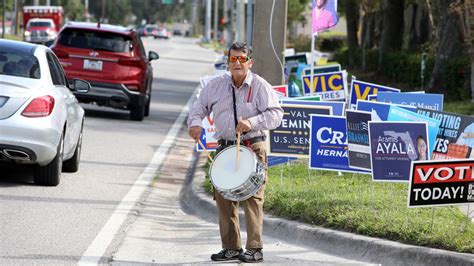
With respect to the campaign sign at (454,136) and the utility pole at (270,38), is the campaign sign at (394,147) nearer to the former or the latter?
the campaign sign at (454,136)

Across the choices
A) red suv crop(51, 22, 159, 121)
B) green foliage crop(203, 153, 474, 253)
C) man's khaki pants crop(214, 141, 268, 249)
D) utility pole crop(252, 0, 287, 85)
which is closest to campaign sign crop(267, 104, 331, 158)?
green foliage crop(203, 153, 474, 253)

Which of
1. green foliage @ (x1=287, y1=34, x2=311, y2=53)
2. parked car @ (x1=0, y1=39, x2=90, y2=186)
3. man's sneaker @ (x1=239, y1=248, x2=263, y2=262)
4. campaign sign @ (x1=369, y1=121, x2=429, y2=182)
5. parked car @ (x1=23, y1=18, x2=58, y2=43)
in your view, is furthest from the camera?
parked car @ (x1=23, y1=18, x2=58, y2=43)

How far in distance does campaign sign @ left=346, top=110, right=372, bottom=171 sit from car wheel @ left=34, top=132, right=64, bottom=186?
3.12m

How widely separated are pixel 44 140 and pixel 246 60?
3.94 m

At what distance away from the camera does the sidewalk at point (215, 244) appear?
28.9 feet

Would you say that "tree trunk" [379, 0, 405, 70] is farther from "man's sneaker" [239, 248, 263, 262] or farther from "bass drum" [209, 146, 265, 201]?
"bass drum" [209, 146, 265, 201]

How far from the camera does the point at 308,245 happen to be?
9781 millimetres

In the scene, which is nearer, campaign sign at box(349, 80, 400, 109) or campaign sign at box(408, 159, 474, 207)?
campaign sign at box(408, 159, 474, 207)

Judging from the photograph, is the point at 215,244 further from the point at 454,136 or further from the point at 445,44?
the point at 445,44

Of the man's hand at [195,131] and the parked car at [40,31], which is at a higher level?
the man's hand at [195,131]

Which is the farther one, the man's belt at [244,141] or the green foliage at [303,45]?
the green foliage at [303,45]

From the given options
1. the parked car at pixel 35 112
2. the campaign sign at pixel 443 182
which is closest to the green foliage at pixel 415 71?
the parked car at pixel 35 112

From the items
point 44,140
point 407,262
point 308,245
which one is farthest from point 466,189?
point 44,140

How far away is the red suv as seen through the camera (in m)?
21.1
